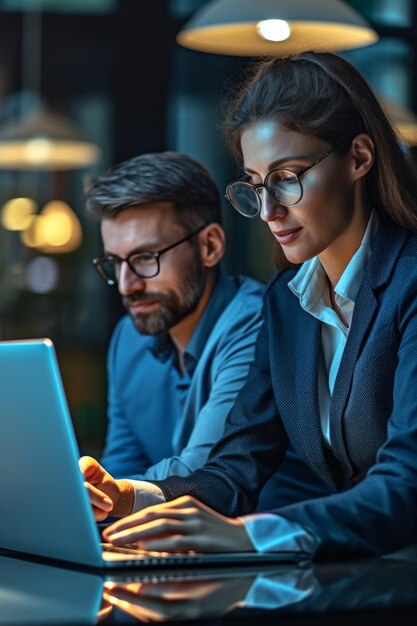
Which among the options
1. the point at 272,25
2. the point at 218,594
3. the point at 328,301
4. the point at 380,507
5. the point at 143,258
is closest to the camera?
the point at 218,594

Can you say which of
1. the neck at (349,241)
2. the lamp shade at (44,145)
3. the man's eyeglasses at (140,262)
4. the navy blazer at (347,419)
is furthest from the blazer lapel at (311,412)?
the lamp shade at (44,145)

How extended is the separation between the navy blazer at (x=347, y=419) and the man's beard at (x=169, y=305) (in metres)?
0.53

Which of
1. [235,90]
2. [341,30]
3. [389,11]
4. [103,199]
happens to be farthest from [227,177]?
[235,90]

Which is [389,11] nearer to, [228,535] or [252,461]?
[252,461]

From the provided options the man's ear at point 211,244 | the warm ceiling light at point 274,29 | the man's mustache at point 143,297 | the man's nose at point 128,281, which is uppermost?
the warm ceiling light at point 274,29

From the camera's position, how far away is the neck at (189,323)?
9.41ft

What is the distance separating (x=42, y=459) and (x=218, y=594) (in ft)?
1.10

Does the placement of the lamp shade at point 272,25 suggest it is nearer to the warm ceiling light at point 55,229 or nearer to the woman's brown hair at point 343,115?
the woman's brown hair at point 343,115

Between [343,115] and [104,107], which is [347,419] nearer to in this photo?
[343,115]

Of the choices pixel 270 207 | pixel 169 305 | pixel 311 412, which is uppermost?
pixel 270 207

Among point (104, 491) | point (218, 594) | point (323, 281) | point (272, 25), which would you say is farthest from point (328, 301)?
point (272, 25)

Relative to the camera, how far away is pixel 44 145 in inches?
241

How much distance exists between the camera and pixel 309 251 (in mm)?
2094

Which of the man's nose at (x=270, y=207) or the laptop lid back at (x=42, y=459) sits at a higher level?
the man's nose at (x=270, y=207)
